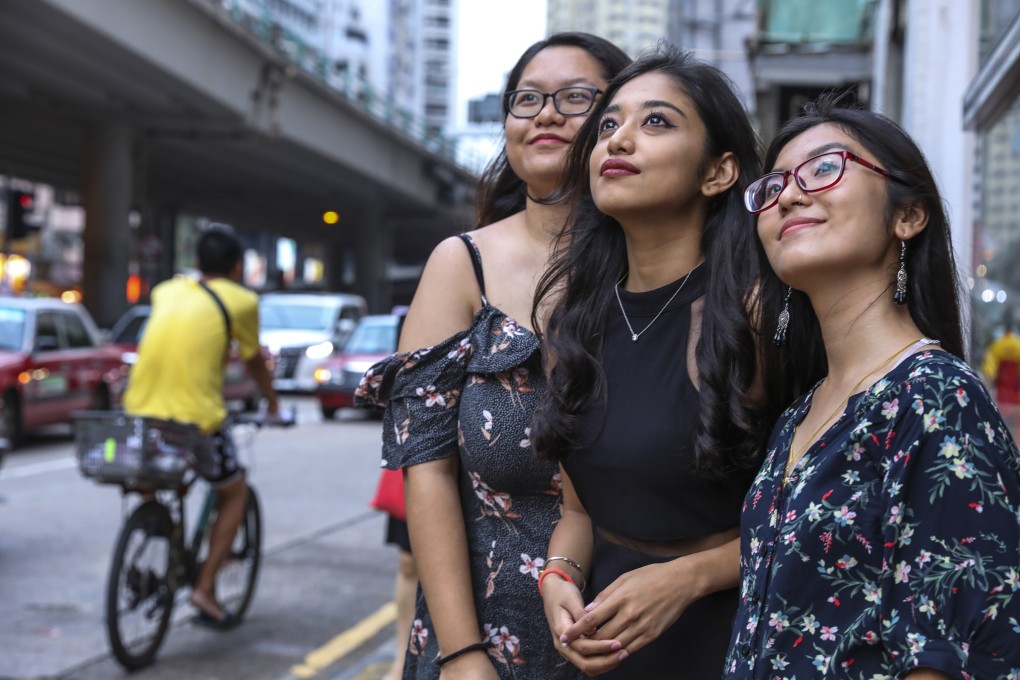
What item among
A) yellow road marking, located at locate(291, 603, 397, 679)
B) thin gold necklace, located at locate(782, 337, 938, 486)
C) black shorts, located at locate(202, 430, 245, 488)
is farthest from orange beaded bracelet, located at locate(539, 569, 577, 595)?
black shorts, located at locate(202, 430, 245, 488)

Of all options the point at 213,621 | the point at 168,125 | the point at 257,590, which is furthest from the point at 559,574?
the point at 168,125

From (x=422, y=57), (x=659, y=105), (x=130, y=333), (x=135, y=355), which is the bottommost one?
(x=135, y=355)

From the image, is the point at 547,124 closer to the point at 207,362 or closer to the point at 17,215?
the point at 207,362

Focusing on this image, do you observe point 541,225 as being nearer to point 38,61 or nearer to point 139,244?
point 38,61

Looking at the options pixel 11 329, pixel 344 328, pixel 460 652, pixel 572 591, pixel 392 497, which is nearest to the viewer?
pixel 572 591

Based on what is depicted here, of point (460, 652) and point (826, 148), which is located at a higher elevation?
point (826, 148)

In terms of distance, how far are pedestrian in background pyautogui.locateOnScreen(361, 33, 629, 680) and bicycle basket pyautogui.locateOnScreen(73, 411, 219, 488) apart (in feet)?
11.2

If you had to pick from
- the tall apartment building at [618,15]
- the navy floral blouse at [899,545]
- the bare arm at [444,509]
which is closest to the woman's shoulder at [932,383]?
the navy floral blouse at [899,545]

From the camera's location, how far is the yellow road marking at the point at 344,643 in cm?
582

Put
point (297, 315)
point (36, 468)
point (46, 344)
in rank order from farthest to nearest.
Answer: point (297, 315) < point (46, 344) < point (36, 468)

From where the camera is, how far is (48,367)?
14750 mm

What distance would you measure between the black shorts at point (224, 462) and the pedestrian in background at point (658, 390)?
4.06 m

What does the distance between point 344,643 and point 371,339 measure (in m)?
14.7

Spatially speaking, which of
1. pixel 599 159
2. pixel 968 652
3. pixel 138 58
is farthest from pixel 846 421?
pixel 138 58
